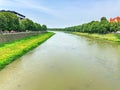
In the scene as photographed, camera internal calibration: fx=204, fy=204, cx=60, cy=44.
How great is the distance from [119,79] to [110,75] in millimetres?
1055

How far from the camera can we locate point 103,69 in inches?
641

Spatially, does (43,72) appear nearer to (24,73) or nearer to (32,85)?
(24,73)

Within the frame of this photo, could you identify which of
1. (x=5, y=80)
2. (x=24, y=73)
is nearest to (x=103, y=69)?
(x=24, y=73)

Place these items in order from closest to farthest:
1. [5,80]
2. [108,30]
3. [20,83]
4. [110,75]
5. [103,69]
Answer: [20,83]
[5,80]
[110,75]
[103,69]
[108,30]

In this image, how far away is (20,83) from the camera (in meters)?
12.1

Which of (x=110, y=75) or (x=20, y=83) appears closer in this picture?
(x=20, y=83)

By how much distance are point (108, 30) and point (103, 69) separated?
57727 millimetres

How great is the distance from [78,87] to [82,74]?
3.27 meters

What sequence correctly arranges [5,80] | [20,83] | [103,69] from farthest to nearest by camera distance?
[103,69], [5,80], [20,83]

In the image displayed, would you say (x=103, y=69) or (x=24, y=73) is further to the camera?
(x=103, y=69)

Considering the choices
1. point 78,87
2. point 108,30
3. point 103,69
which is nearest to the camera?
point 78,87

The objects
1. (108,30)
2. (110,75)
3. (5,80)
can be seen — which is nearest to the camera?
(5,80)

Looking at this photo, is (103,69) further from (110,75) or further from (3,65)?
(3,65)

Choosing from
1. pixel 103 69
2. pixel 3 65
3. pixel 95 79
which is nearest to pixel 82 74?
pixel 95 79
